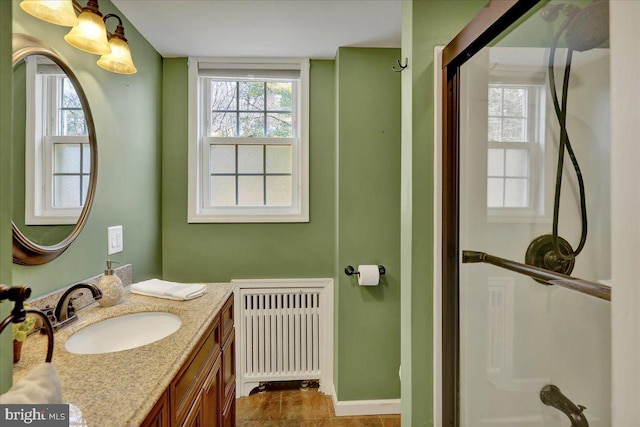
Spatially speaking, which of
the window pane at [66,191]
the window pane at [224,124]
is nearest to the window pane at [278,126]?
the window pane at [224,124]

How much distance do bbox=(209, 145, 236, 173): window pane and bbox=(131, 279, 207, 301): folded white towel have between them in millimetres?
1000

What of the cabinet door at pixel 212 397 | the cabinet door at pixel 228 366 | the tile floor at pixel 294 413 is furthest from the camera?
the tile floor at pixel 294 413

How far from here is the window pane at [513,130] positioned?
1.11 meters

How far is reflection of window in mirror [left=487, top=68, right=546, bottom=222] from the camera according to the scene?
1.07 metres

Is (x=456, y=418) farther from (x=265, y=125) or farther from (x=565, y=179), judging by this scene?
(x=265, y=125)

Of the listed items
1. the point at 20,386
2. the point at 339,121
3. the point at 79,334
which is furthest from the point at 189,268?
the point at 20,386

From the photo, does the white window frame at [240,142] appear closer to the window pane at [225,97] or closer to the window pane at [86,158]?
the window pane at [225,97]

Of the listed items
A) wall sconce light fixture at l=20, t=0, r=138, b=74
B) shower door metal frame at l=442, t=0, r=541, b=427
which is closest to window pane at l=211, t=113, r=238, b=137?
wall sconce light fixture at l=20, t=0, r=138, b=74

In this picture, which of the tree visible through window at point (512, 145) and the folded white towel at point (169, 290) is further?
the folded white towel at point (169, 290)

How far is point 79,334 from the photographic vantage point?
1.12 m

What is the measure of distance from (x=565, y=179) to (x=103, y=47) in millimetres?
1650

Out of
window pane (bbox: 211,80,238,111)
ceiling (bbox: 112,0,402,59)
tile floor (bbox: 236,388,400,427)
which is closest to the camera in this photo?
ceiling (bbox: 112,0,402,59)

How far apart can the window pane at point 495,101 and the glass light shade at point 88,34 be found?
4.69 ft

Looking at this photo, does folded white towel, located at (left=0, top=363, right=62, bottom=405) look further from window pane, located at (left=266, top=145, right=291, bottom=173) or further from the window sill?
window pane, located at (left=266, top=145, right=291, bottom=173)
